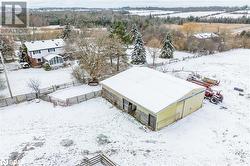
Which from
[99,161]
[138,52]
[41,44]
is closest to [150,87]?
[99,161]

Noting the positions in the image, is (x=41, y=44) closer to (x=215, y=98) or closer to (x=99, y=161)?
(x=99, y=161)

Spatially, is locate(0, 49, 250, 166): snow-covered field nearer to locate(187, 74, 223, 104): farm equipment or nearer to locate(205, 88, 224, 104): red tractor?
locate(205, 88, 224, 104): red tractor

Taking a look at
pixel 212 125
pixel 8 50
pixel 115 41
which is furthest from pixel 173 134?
pixel 8 50

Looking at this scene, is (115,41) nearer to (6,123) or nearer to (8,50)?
(6,123)

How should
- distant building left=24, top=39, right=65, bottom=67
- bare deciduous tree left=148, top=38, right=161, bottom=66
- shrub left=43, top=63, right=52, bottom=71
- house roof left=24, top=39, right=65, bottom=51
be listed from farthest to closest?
bare deciduous tree left=148, top=38, right=161, bottom=66 < house roof left=24, top=39, right=65, bottom=51 < distant building left=24, top=39, right=65, bottom=67 < shrub left=43, top=63, right=52, bottom=71

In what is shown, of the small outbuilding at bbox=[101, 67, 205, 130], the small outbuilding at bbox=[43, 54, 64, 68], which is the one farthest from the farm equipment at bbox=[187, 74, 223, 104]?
the small outbuilding at bbox=[43, 54, 64, 68]

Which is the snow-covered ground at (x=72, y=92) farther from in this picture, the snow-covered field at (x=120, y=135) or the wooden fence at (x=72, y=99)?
the snow-covered field at (x=120, y=135)
